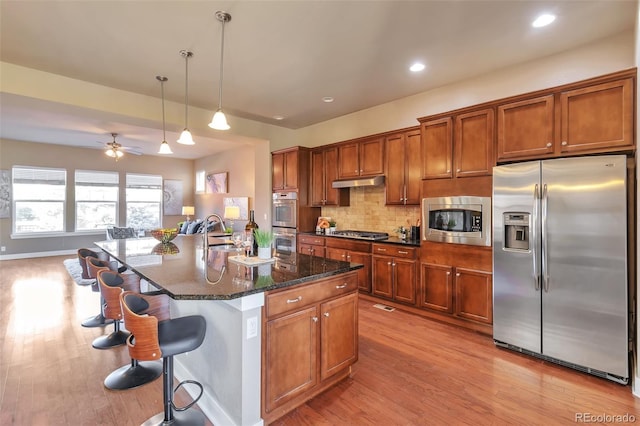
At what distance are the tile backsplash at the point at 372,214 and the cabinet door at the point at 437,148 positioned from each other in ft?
2.67

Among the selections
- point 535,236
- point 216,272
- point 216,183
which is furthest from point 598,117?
point 216,183

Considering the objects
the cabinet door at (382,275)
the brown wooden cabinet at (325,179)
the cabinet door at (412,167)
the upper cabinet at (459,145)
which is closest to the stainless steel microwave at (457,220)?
the upper cabinet at (459,145)

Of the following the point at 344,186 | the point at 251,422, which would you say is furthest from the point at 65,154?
the point at 251,422

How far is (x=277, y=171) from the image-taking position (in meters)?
5.77

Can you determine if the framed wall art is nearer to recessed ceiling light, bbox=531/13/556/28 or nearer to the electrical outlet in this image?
the electrical outlet

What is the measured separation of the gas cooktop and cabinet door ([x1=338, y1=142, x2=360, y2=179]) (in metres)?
0.93

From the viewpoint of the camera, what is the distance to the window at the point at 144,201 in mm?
9305

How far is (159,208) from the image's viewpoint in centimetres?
985

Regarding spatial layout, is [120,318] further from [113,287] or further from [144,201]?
[144,201]

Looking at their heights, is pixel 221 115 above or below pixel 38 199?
above

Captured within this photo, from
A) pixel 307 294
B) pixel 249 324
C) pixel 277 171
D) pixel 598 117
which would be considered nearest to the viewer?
pixel 249 324

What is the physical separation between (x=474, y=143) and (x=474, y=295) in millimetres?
1661

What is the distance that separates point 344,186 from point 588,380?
3.53m

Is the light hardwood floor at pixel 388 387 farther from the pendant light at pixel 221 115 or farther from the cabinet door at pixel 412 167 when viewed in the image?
the pendant light at pixel 221 115
